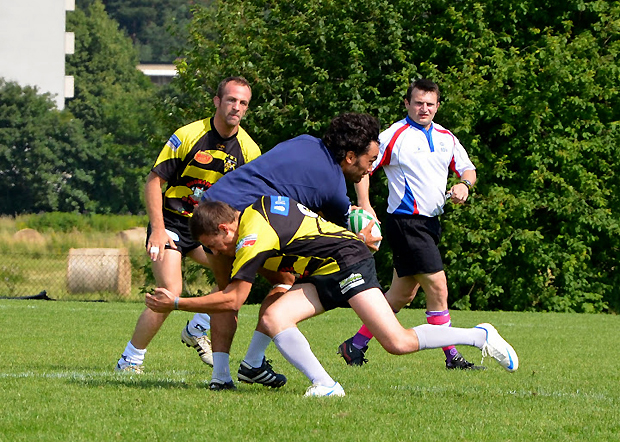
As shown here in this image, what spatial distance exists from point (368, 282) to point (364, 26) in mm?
14574

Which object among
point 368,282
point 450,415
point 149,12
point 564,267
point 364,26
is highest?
point 149,12

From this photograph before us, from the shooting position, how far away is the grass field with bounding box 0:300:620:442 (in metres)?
4.97

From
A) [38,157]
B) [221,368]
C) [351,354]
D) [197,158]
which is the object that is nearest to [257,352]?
[221,368]

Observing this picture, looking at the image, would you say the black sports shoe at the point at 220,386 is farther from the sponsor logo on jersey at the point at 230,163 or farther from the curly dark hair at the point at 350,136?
the sponsor logo on jersey at the point at 230,163

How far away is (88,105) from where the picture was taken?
75438 mm

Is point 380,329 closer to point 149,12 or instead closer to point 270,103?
point 270,103

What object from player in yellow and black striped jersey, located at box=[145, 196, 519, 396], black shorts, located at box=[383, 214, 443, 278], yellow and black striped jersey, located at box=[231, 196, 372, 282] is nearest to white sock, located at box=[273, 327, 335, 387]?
player in yellow and black striped jersey, located at box=[145, 196, 519, 396]

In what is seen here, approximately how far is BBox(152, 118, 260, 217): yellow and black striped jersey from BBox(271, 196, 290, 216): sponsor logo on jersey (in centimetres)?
146

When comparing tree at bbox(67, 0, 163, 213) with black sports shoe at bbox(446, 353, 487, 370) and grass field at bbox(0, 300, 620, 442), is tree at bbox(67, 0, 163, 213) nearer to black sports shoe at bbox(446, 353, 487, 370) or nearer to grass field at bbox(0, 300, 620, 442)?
grass field at bbox(0, 300, 620, 442)

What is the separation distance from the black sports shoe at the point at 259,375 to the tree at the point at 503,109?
12.4 metres

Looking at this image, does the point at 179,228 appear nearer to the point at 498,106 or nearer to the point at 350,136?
the point at 350,136

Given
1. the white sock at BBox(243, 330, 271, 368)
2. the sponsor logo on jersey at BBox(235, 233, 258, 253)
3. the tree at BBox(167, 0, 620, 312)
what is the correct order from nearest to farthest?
the sponsor logo on jersey at BBox(235, 233, 258, 253), the white sock at BBox(243, 330, 271, 368), the tree at BBox(167, 0, 620, 312)

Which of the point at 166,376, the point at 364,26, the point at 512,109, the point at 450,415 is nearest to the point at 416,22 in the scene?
the point at 364,26

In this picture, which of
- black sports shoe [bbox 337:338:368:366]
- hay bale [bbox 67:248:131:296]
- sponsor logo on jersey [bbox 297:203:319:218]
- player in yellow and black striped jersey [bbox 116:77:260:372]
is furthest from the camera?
A: hay bale [bbox 67:248:131:296]
